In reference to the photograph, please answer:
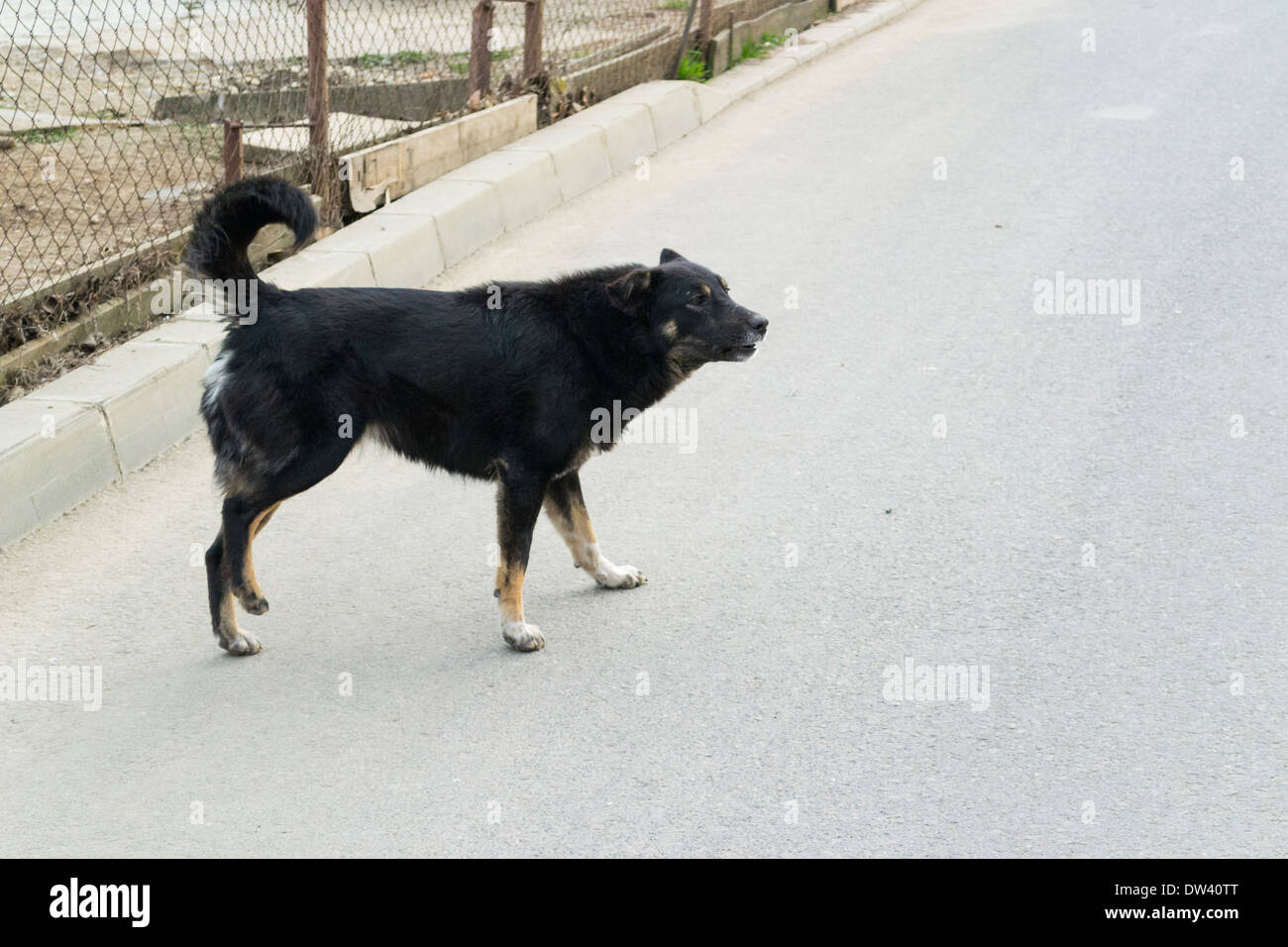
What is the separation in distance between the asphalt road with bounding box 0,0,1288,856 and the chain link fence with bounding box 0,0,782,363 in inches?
48.6

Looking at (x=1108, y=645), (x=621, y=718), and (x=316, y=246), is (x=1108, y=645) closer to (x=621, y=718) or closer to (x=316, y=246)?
(x=621, y=718)

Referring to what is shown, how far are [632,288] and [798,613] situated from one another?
126 cm

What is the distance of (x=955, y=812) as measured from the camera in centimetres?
357

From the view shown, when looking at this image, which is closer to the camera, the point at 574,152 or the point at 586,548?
the point at 586,548

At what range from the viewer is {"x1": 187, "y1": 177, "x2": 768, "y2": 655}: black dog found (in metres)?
4.31

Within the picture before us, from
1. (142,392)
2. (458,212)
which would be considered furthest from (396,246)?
(142,392)

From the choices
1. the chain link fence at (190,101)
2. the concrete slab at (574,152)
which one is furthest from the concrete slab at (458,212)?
the concrete slab at (574,152)

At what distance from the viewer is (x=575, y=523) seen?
4770 mm

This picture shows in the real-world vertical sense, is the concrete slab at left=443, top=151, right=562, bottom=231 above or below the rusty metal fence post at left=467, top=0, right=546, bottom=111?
below

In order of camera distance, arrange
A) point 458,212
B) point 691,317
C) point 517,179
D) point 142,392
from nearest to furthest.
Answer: point 691,317, point 142,392, point 458,212, point 517,179

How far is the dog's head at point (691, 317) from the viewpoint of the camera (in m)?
4.57

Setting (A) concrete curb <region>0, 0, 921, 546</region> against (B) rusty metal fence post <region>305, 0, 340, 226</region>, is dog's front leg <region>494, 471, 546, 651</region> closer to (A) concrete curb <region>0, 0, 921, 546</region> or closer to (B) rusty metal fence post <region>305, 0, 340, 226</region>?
(A) concrete curb <region>0, 0, 921, 546</region>

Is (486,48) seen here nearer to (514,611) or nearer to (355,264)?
(355,264)

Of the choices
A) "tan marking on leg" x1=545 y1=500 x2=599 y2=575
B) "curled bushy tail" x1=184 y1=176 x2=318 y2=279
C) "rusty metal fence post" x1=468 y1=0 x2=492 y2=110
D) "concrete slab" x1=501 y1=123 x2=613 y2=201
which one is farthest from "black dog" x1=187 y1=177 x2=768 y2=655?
"rusty metal fence post" x1=468 y1=0 x2=492 y2=110
